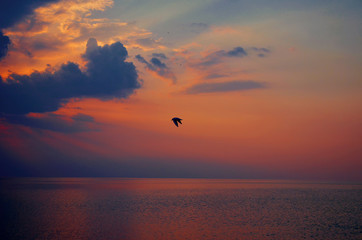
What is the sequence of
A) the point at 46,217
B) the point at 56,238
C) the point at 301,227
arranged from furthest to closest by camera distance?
the point at 46,217, the point at 301,227, the point at 56,238

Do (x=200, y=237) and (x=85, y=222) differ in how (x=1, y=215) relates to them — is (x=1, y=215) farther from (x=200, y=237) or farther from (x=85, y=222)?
(x=200, y=237)

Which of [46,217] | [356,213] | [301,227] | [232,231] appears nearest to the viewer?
[232,231]

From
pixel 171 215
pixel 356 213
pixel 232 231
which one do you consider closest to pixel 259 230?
pixel 232 231

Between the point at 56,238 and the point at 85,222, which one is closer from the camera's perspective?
the point at 56,238

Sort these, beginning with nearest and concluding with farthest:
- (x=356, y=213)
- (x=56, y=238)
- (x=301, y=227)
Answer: (x=56, y=238), (x=301, y=227), (x=356, y=213)

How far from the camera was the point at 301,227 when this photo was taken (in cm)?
3666

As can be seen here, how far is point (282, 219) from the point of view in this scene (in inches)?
1665

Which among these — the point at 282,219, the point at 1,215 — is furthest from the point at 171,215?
the point at 1,215

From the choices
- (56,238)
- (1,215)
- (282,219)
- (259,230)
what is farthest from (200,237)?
(1,215)

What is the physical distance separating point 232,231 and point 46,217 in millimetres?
25023

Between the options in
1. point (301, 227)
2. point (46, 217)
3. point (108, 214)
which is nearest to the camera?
point (301, 227)

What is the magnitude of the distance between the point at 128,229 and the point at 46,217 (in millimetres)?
14558

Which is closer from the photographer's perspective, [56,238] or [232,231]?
[56,238]

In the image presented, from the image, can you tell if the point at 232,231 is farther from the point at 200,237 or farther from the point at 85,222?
the point at 85,222
